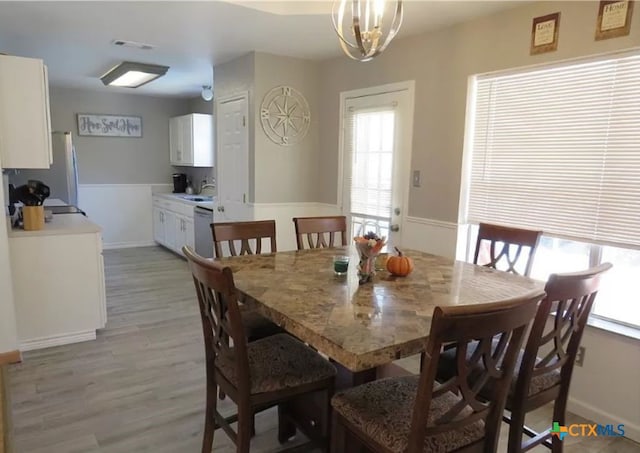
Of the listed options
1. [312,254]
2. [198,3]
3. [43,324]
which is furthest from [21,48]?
[312,254]

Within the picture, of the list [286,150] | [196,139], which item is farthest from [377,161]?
[196,139]

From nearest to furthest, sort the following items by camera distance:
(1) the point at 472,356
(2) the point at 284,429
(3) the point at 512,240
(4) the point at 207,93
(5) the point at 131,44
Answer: (1) the point at 472,356 < (2) the point at 284,429 < (3) the point at 512,240 < (5) the point at 131,44 < (4) the point at 207,93

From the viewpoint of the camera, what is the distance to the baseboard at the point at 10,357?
2961 mm

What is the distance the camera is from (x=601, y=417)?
2.41 metres

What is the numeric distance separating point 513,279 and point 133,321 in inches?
123

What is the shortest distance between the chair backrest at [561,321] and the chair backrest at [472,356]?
5.9 inches

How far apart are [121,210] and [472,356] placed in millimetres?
6916

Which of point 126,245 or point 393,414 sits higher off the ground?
point 393,414

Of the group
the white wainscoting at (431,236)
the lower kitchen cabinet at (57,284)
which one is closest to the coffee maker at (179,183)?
the lower kitchen cabinet at (57,284)

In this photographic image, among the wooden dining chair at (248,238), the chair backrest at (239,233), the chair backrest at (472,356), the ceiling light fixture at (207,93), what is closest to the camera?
the chair backrest at (472,356)

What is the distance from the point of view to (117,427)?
7.55 ft

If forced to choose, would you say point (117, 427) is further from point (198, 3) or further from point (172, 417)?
point (198, 3)

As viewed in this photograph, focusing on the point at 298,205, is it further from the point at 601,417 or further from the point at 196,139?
the point at 601,417

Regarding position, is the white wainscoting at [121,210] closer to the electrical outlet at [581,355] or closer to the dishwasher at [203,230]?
the dishwasher at [203,230]
